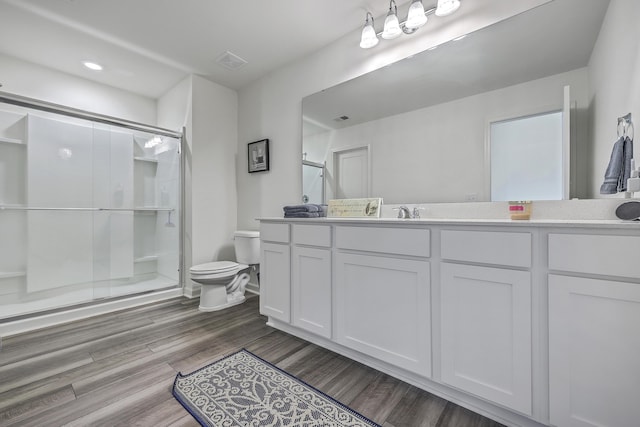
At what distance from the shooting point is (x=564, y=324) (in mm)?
999

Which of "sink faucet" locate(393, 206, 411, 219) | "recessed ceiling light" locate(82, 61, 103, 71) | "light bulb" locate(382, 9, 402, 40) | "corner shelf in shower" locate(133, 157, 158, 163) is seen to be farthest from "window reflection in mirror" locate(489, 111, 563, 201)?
"recessed ceiling light" locate(82, 61, 103, 71)

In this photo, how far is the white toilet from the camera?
248 cm

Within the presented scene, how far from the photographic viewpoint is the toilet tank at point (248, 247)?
9.43ft

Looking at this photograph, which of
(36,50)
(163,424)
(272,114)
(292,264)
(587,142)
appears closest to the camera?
Result: (163,424)

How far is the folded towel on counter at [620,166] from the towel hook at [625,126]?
2 cm

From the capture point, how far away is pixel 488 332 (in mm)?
1148

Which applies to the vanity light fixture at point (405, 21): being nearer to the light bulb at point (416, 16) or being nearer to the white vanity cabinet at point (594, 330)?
the light bulb at point (416, 16)

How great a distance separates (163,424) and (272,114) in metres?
2.64

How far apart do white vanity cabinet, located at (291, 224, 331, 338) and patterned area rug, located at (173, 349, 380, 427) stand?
0.37 meters

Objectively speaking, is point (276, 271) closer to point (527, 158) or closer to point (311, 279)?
point (311, 279)

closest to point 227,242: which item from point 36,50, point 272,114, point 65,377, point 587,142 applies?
point 272,114

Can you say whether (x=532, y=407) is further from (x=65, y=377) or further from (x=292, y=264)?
(x=65, y=377)

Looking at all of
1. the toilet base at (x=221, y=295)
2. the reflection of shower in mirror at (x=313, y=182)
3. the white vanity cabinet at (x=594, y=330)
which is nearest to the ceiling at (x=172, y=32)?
the reflection of shower in mirror at (x=313, y=182)

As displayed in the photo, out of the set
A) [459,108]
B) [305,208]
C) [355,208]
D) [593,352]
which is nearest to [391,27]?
[459,108]
